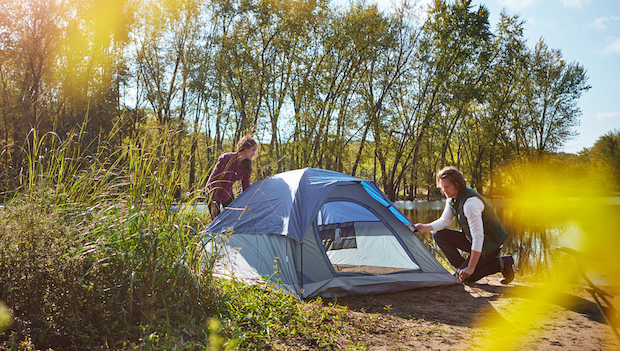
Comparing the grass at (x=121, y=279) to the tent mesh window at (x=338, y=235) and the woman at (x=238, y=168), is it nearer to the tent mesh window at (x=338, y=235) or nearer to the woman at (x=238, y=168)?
the woman at (x=238, y=168)

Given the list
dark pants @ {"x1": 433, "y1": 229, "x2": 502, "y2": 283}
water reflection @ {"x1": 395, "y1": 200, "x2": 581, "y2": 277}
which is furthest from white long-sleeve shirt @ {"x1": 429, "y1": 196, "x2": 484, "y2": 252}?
water reflection @ {"x1": 395, "y1": 200, "x2": 581, "y2": 277}

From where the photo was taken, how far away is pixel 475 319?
337cm

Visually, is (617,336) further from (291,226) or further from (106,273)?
(106,273)

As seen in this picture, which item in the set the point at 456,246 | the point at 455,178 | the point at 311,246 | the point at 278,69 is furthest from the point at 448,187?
the point at 278,69

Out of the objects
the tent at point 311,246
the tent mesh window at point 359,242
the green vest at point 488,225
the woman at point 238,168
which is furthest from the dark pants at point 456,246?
the woman at point 238,168

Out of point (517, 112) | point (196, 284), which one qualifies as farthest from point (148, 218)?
point (517, 112)

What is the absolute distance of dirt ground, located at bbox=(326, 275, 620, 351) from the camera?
2826 millimetres

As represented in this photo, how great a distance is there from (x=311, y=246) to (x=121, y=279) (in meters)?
2.16

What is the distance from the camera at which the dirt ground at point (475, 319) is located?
283 cm

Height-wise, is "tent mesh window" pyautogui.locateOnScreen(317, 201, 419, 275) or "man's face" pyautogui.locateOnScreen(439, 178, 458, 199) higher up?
"man's face" pyautogui.locateOnScreen(439, 178, 458, 199)

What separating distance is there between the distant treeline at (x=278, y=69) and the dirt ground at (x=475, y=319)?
13642 mm

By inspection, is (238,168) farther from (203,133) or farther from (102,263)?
(102,263)

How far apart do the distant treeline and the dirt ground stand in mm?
13642

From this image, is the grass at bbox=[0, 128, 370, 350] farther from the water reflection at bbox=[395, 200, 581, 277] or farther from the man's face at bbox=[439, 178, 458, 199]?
the water reflection at bbox=[395, 200, 581, 277]
